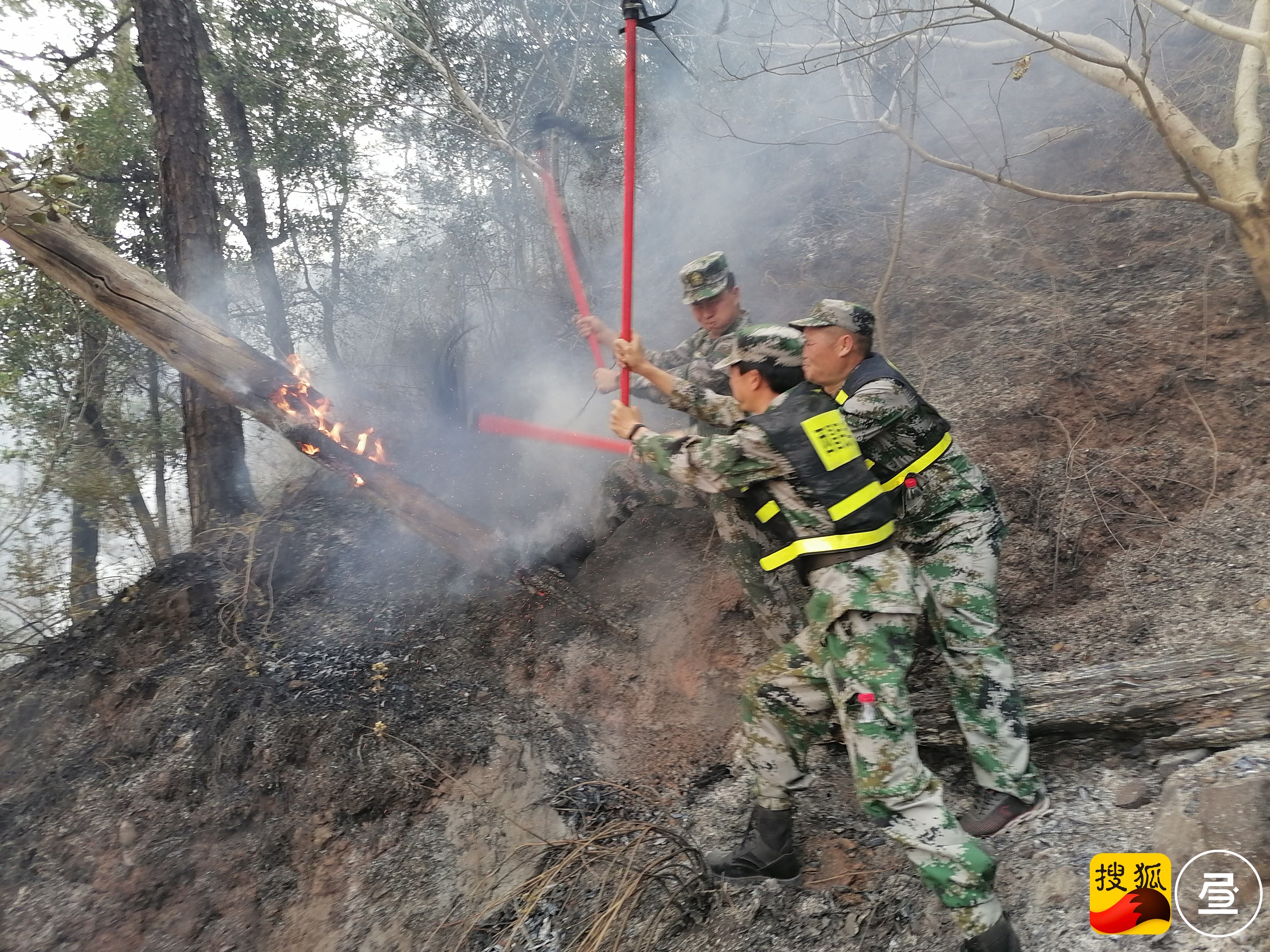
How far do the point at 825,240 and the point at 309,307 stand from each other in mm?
8177

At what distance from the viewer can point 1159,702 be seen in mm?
2650

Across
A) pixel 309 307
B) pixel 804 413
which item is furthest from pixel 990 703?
pixel 309 307

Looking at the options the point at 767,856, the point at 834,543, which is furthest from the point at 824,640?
the point at 767,856

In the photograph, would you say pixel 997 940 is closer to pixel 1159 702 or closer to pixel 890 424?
pixel 1159 702

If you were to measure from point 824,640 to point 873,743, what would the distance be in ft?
1.17

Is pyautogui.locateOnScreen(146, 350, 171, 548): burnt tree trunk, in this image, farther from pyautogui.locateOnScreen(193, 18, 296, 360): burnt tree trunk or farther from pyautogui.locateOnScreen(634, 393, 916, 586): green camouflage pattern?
pyautogui.locateOnScreen(634, 393, 916, 586): green camouflage pattern

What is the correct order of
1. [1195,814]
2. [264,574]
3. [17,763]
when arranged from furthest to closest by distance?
[264,574]
[17,763]
[1195,814]

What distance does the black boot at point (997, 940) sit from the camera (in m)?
2.10

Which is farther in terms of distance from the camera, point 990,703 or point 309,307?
point 309,307

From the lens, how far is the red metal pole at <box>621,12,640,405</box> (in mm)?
3207

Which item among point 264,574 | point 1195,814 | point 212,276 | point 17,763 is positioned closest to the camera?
point 1195,814

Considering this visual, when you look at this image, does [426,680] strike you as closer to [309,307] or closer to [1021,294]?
[1021,294]

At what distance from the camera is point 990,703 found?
273cm

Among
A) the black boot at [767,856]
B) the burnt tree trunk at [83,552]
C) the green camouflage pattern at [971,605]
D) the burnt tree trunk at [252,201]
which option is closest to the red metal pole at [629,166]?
the green camouflage pattern at [971,605]
